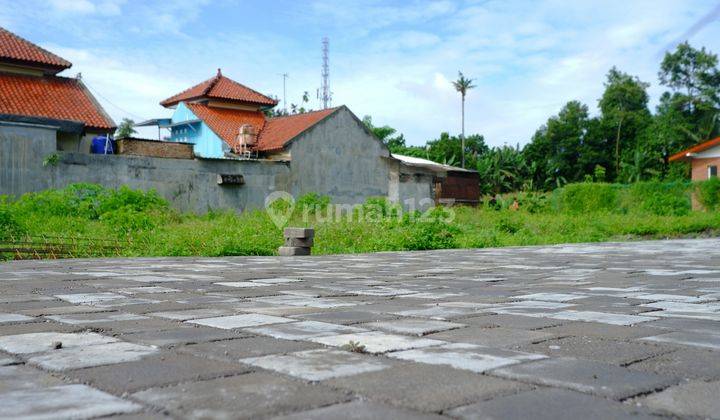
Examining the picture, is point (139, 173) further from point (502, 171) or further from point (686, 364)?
point (502, 171)

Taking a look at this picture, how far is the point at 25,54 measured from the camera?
20.4 m

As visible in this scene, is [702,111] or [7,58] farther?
[702,111]

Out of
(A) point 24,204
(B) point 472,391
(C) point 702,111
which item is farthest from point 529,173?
(B) point 472,391

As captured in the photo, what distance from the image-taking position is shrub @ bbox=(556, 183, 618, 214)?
2444 centimetres

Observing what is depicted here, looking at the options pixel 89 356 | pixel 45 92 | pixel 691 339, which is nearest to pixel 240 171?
pixel 45 92

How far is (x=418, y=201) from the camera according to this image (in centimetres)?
2388

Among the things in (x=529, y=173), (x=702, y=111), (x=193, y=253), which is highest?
(x=702, y=111)

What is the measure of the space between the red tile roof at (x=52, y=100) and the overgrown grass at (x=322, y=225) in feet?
17.1

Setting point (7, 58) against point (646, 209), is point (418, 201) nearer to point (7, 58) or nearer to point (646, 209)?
point (646, 209)

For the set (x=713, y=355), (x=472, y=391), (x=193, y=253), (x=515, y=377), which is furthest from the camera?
(x=193, y=253)

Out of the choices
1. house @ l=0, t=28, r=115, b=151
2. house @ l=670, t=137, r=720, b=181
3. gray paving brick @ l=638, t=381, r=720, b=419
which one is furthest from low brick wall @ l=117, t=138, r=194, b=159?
house @ l=670, t=137, r=720, b=181

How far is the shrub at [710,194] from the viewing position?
2359 cm

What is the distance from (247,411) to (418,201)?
2235 cm

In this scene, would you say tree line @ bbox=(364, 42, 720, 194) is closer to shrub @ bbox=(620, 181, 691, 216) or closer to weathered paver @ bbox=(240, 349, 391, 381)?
shrub @ bbox=(620, 181, 691, 216)
